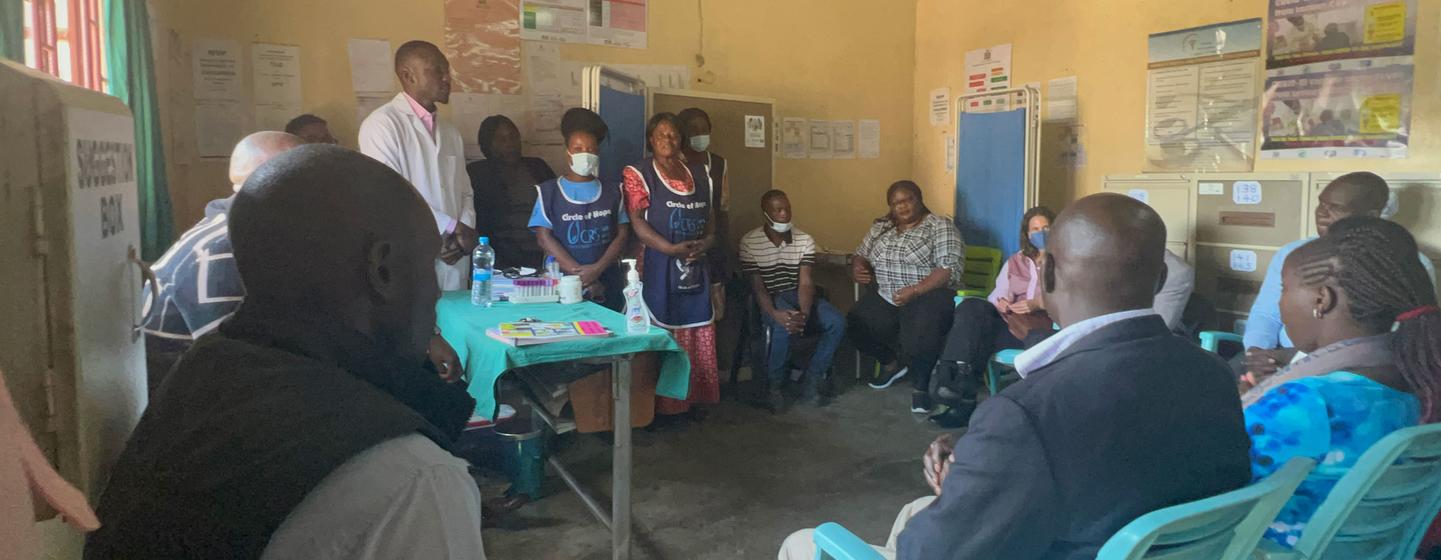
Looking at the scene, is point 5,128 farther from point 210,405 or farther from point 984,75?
point 984,75

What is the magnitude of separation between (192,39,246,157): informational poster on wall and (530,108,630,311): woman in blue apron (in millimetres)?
1419

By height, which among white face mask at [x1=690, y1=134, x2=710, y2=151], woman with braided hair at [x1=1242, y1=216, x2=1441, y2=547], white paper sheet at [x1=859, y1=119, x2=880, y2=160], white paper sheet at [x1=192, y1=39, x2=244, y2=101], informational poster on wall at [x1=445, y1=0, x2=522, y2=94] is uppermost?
informational poster on wall at [x1=445, y1=0, x2=522, y2=94]

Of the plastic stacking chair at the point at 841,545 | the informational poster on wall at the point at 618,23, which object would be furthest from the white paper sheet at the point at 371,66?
the plastic stacking chair at the point at 841,545

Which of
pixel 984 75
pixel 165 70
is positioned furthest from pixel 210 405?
pixel 984 75

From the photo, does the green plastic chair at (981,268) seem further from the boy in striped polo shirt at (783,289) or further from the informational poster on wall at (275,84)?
the informational poster on wall at (275,84)

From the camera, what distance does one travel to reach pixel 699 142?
4691mm

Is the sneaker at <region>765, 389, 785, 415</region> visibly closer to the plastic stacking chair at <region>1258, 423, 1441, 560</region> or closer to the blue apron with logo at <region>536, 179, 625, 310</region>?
the blue apron with logo at <region>536, 179, 625, 310</region>

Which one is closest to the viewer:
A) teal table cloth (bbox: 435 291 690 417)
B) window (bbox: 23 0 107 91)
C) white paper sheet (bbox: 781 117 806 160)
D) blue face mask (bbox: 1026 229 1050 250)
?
window (bbox: 23 0 107 91)

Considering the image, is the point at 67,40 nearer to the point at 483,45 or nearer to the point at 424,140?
the point at 424,140

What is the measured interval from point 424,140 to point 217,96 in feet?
3.48

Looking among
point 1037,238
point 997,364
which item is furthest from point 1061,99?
point 997,364

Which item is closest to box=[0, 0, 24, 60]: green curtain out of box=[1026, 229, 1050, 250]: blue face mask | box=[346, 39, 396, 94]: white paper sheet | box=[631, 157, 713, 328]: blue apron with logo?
box=[346, 39, 396, 94]: white paper sheet

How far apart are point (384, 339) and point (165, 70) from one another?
133 inches

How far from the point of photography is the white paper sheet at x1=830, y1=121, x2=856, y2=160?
5.82 meters
